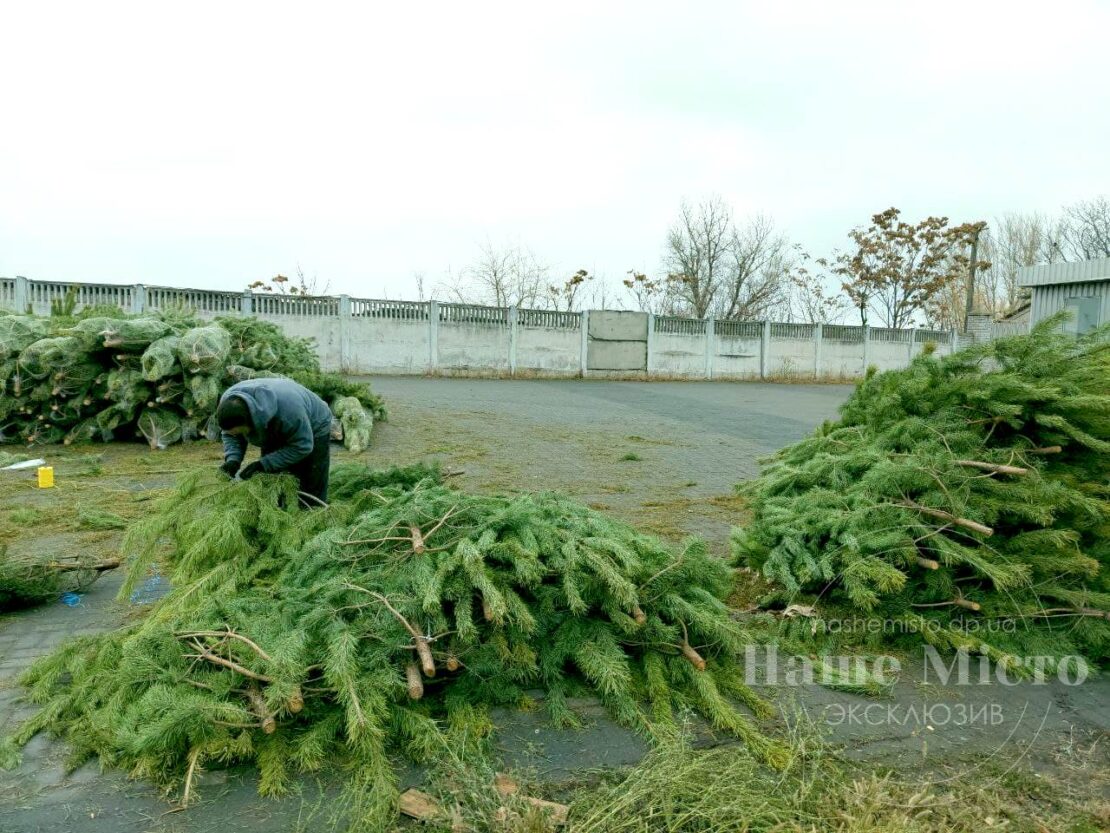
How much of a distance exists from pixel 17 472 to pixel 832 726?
33.3ft

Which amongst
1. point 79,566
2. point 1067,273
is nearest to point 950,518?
point 79,566

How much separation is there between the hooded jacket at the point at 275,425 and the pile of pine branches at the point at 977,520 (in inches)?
123

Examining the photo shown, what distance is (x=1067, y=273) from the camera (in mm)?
17359

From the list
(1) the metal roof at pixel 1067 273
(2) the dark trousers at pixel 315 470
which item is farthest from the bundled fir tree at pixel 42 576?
(1) the metal roof at pixel 1067 273

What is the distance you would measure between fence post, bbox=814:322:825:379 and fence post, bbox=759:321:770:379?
7.76ft

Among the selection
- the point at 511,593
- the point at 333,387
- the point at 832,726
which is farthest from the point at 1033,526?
the point at 333,387

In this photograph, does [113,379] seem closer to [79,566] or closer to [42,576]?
[79,566]

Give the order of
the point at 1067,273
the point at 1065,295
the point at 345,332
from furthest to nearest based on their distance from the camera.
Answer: the point at 345,332 < the point at 1065,295 < the point at 1067,273

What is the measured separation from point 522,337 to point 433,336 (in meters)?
3.16

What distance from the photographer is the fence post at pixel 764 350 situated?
3141cm

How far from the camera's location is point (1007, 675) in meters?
4.28

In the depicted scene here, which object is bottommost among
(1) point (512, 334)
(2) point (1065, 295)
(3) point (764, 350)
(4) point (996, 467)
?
(4) point (996, 467)

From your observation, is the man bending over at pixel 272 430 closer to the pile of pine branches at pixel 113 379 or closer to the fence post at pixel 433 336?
the pile of pine branches at pixel 113 379

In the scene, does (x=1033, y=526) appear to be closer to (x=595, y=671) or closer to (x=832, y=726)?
(x=832, y=726)
